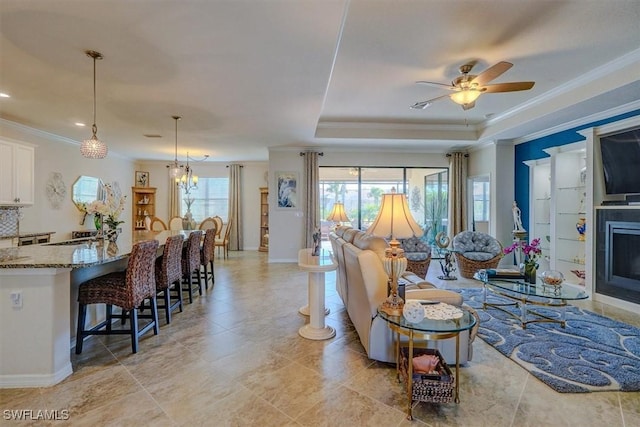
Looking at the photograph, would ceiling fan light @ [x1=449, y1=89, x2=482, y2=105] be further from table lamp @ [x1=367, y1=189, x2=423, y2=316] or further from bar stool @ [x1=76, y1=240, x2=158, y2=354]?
bar stool @ [x1=76, y1=240, x2=158, y2=354]

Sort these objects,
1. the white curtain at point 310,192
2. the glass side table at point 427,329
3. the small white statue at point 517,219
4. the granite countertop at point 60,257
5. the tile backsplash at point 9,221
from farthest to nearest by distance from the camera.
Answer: the white curtain at point 310,192 < the small white statue at point 517,219 < the tile backsplash at point 9,221 < the granite countertop at point 60,257 < the glass side table at point 427,329

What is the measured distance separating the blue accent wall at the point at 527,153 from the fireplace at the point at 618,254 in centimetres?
150

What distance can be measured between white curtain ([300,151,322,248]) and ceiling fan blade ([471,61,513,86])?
14.5 ft

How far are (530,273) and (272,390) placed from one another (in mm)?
3234

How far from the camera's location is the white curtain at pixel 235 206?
940cm

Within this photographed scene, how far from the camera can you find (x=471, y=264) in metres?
5.62

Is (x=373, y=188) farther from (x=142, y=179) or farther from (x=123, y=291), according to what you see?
(x=142, y=179)

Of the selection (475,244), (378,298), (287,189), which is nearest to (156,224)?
(287,189)

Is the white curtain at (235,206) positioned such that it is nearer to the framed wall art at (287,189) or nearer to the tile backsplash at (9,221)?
the framed wall art at (287,189)

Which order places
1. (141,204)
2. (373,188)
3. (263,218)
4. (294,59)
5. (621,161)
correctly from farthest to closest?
(263,218), (141,204), (373,188), (621,161), (294,59)

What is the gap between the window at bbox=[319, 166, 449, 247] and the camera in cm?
782

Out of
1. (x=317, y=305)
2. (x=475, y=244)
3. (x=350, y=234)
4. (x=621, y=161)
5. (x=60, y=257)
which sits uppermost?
(x=621, y=161)

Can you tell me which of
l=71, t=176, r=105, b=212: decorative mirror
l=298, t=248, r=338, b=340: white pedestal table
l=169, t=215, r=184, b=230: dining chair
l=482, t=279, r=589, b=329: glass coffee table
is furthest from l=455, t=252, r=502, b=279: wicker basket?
l=71, t=176, r=105, b=212: decorative mirror

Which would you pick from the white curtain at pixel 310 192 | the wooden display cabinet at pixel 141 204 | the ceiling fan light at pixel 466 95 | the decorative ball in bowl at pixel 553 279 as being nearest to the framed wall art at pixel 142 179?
the wooden display cabinet at pixel 141 204
